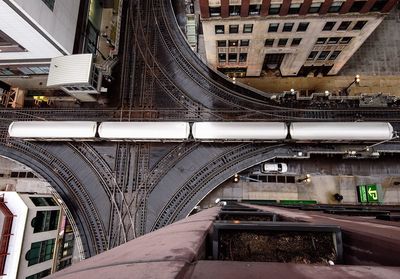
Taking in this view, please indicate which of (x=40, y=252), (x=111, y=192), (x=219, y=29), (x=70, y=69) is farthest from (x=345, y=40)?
(x=40, y=252)

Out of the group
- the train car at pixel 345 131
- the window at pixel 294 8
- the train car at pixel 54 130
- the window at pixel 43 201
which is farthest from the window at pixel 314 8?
the window at pixel 43 201

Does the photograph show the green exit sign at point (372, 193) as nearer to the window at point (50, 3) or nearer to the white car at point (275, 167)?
the white car at point (275, 167)

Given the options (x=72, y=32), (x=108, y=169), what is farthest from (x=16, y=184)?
(x=72, y=32)

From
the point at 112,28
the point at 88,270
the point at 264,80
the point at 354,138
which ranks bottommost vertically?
the point at 88,270

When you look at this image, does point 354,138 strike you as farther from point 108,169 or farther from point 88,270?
point 88,270

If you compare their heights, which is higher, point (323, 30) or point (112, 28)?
point (112, 28)

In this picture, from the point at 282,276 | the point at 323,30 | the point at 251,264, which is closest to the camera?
the point at 282,276

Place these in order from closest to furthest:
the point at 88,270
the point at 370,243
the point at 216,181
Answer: the point at 88,270 < the point at 370,243 < the point at 216,181
